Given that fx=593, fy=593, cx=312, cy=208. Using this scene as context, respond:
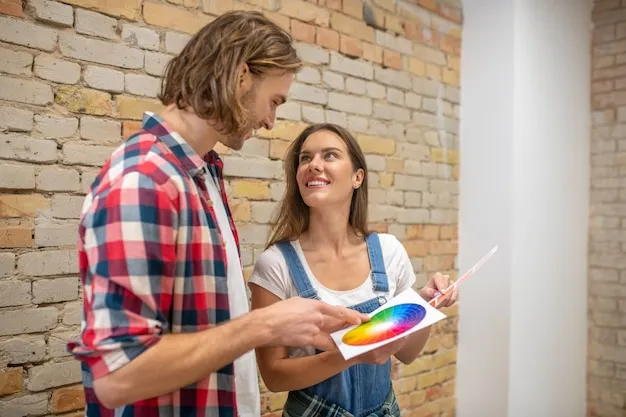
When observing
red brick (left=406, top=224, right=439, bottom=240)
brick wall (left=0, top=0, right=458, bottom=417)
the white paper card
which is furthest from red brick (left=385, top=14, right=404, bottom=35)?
the white paper card

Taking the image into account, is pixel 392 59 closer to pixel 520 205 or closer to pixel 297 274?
pixel 520 205

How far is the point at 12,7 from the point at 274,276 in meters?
1.13

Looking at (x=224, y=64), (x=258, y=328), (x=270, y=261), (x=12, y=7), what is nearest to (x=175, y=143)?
(x=224, y=64)

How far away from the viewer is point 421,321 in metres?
1.46

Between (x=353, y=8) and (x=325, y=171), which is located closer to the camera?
(x=325, y=171)

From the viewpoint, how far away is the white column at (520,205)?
321cm

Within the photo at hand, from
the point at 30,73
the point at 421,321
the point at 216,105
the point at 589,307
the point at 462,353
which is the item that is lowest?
the point at 462,353

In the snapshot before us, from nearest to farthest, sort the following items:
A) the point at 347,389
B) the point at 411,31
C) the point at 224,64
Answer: the point at 224,64 → the point at 347,389 → the point at 411,31

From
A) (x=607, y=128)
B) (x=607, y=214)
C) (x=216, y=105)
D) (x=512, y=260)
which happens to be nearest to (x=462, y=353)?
(x=512, y=260)

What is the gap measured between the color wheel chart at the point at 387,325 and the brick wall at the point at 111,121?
3.23ft

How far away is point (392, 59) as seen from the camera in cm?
304

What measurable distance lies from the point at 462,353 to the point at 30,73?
8.75 ft

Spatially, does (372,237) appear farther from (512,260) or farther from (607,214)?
(607,214)

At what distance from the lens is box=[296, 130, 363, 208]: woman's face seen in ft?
6.14
